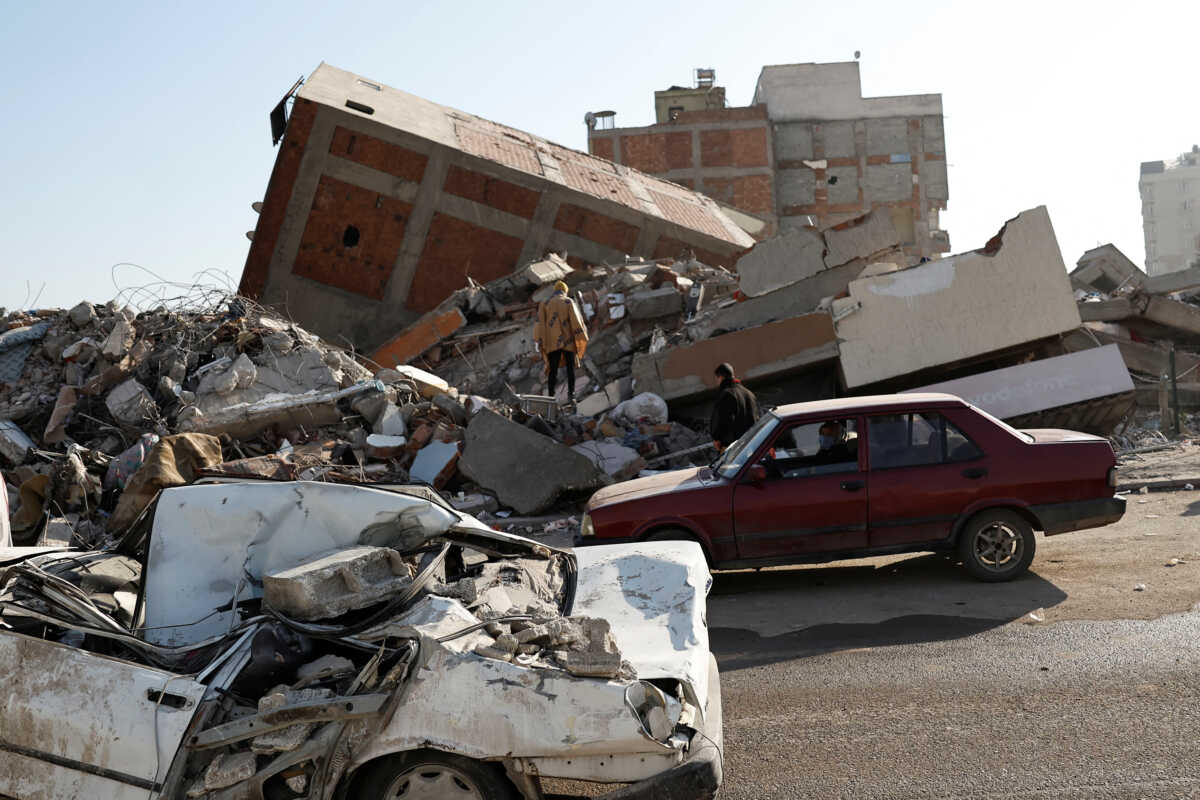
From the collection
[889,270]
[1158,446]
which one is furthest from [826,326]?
[1158,446]

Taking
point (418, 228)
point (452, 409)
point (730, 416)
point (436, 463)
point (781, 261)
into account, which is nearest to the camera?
point (730, 416)

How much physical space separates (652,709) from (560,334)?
11308mm

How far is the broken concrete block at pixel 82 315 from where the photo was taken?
15.9 meters

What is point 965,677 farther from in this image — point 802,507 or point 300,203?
point 300,203

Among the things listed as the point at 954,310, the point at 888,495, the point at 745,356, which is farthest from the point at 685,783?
the point at 954,310

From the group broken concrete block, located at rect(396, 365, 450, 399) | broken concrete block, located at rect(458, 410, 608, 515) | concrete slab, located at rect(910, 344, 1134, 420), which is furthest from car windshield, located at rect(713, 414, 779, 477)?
broken concrete block, located at rect(396, 365, 450, 399)

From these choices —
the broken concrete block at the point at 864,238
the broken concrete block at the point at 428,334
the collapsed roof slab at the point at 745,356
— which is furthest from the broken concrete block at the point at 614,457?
Result: the broken concrete block at the point at 428,334

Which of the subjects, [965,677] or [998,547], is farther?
[998,547]

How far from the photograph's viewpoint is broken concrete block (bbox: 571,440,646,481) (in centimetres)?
1228

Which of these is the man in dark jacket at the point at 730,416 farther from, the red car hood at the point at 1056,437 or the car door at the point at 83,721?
the car door at the point at 83,721

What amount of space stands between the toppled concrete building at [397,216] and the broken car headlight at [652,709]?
19.9m

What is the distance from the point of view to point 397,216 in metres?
23.1

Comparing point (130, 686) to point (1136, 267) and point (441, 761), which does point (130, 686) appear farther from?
point (1136, 267)

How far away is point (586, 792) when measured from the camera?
4.55 meters
